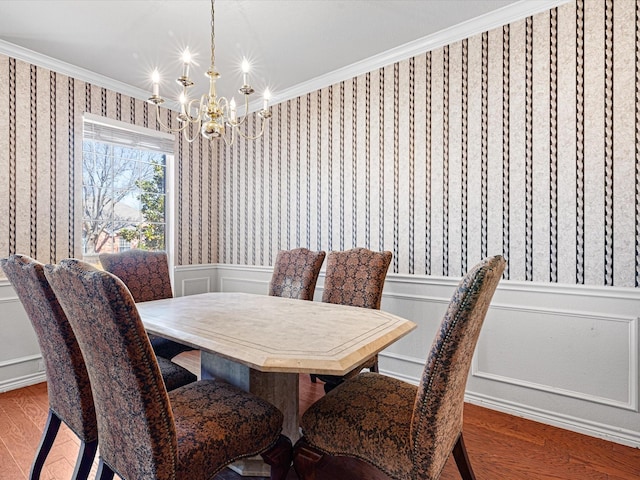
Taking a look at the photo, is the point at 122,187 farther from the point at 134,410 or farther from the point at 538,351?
the point at 538,351

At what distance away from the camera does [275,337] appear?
1417 mm

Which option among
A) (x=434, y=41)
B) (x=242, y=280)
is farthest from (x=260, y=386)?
(x=434, y=41)

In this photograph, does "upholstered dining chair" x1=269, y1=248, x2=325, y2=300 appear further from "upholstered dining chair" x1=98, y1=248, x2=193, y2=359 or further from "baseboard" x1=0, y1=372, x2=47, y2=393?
"baseboard" x1=0, y1=372, x2=47, y2=393

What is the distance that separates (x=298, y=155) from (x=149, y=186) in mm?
1618

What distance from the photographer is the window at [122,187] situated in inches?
132

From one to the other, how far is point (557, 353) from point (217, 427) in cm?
207

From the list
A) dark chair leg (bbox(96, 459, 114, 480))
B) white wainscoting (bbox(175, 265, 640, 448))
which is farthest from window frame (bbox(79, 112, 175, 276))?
dark chair leg (bbox(96, 459, 114, 480))

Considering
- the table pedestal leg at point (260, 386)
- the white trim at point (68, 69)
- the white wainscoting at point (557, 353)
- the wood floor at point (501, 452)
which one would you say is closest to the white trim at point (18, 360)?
the wood floor at point (501, 452)

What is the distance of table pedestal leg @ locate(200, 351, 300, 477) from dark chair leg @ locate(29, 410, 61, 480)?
65 centimetres

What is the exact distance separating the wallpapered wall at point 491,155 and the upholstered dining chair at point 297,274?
56 centimetres

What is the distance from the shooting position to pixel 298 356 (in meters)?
1.19

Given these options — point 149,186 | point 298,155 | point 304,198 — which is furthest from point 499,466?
point 149,186

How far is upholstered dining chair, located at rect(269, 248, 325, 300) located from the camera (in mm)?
2699

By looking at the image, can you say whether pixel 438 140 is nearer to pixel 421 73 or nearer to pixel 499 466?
pixel 421 73
